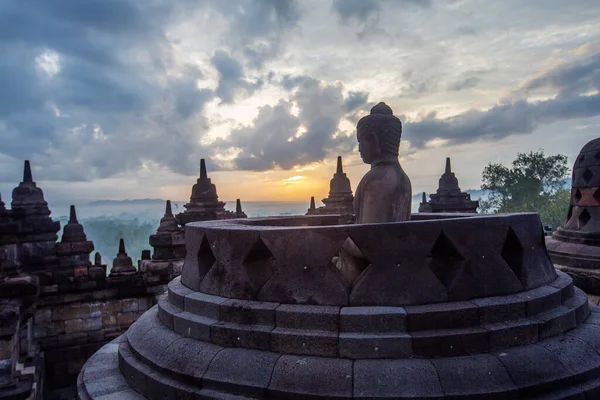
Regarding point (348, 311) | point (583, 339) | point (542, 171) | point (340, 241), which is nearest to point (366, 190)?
point (340, 241)

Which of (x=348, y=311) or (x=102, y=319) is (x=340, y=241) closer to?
(x=348, y=311)

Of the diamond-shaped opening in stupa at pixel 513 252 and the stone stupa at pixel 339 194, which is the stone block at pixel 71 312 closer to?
the diamond-shaped opening in stupa at pixel 513 252

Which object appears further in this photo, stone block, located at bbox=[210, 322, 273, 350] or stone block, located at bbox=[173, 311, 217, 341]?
stone block, located at bbox=[173, 311, 217, 341]

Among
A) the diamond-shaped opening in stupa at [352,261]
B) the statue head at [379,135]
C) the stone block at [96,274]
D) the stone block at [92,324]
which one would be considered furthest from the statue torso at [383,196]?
the stone block at [92,324]

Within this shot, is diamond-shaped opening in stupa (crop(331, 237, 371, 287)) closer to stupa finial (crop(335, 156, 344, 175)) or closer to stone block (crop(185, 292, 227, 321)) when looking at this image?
stone block (crop(185, 292, 227, 321))

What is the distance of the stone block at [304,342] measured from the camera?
3.00 meters

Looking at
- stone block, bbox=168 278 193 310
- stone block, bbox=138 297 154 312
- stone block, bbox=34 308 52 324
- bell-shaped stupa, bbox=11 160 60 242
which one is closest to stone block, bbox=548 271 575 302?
stone block, bbox=168 278 193 310

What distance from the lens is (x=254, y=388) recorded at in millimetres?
2922

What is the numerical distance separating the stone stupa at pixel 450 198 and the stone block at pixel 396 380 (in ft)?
57.7

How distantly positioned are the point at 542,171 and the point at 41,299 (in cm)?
4722

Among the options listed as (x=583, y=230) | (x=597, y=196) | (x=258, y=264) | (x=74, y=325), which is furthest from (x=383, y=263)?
(x=74, y=325)

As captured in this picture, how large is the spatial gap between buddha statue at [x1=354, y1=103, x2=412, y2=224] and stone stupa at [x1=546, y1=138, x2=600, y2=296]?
508 cm

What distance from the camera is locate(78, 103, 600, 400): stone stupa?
2861 mm

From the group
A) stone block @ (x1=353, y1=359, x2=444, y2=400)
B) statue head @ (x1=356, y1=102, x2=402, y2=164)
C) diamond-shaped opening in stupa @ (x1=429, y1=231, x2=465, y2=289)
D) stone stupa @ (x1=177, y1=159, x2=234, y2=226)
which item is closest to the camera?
stone block @ (x1=353, y1=359, x2=444, y2=400)
